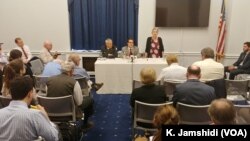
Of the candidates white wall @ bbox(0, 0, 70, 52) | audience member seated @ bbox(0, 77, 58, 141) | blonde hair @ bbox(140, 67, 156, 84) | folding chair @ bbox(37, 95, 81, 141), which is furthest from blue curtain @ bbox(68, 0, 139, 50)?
audience member seated @ bbox(0, 77, 58, 141)

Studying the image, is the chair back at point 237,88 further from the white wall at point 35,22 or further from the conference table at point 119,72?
the white wall at point 35,22

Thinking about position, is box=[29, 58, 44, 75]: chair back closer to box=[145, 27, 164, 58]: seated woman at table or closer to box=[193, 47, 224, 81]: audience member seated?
box=[145, 27, 164, 58]: seated woman at table

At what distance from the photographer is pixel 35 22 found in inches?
327

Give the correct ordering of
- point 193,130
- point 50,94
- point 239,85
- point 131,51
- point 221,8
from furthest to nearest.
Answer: point 221,8
point 131,51
point 239,85
point 50,94
point 193,130

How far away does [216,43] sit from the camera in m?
8.33

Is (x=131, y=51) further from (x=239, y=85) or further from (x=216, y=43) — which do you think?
(x=239, y=85)

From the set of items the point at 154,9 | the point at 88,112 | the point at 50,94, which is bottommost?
the point at 88,112

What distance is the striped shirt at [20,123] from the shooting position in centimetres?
235

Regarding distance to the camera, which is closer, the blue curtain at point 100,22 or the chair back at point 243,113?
the chair back at point 243,113

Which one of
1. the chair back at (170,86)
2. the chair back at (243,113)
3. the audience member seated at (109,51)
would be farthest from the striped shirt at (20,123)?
the audience member seated at (109,51)

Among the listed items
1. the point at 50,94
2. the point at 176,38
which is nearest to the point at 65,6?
the point at 176,38

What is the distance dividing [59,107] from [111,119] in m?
1.53

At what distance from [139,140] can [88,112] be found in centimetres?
208

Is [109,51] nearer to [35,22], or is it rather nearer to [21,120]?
[35,22]
